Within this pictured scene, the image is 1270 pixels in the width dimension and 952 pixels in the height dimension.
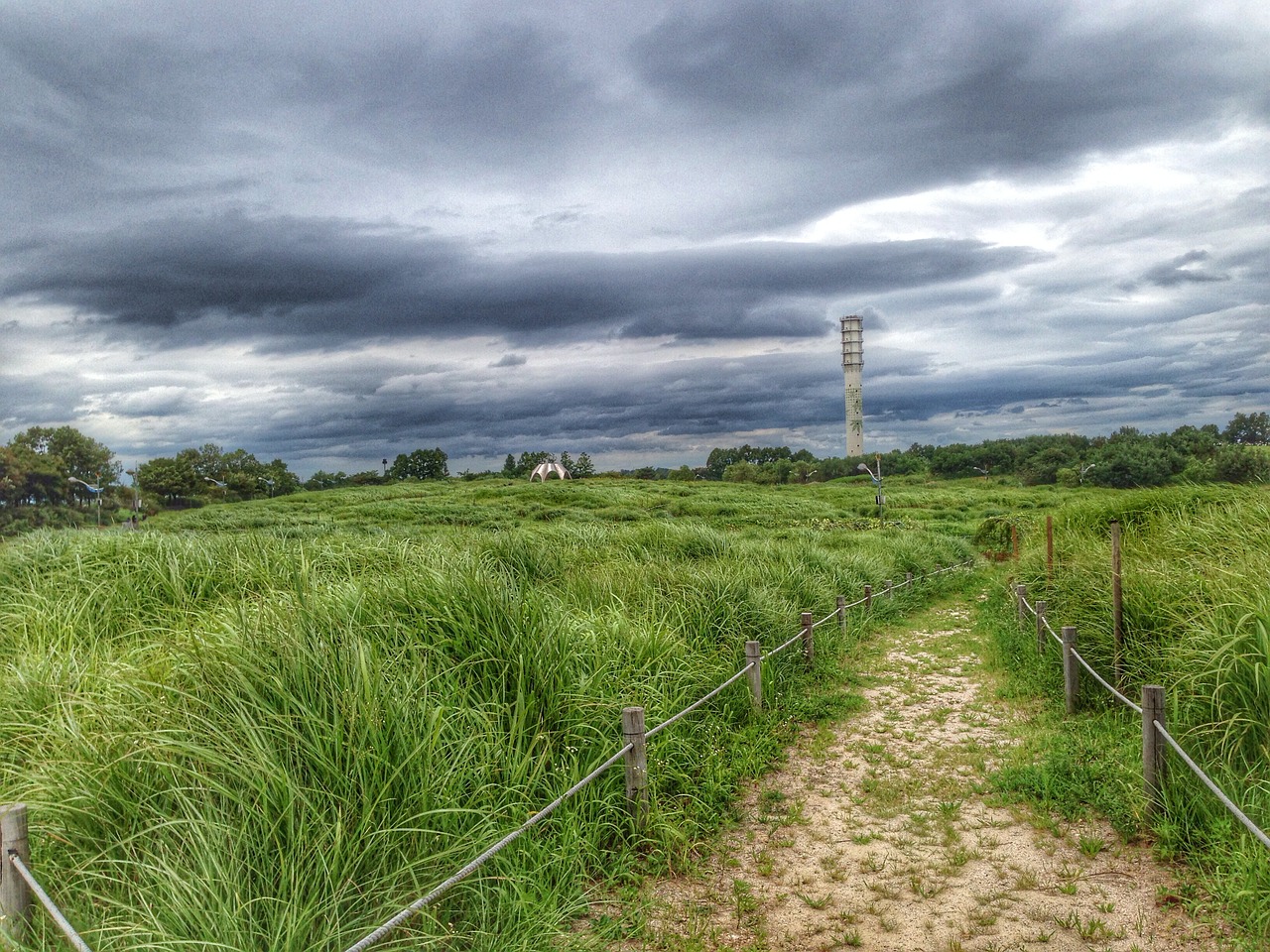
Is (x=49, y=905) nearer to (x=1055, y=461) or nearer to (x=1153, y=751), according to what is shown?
(x=1153, y=751)

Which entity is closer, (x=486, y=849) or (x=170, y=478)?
(x=486, y=849)

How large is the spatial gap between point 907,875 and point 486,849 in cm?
269

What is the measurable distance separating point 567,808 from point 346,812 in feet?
4.97

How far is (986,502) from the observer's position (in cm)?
5200

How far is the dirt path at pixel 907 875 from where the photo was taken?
4.15 m

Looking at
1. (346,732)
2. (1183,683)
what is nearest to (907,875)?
(1183,683)

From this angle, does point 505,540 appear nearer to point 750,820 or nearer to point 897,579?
point 750,820

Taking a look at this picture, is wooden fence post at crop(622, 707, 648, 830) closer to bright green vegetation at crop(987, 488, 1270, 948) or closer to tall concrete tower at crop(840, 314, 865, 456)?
bright green vegetation at crop(987, 488, 1270, 948)

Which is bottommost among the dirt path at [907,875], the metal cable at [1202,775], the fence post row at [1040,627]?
the dirt path at [907,875]

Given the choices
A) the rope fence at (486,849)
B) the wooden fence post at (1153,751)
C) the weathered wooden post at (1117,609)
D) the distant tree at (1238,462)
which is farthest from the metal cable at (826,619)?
the distant tree at (1238,462)

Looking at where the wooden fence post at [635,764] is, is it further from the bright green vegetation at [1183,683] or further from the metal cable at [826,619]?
the metal cable at [826,619]

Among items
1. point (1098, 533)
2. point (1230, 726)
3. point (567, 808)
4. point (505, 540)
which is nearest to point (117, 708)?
point (567, 808)

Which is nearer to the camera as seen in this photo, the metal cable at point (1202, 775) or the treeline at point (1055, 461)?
the metal cable at point (1202, 775)

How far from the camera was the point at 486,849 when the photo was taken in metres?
3.84
